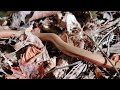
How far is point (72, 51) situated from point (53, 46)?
0.59 ft

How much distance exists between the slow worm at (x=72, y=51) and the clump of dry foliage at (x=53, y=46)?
0.10ft

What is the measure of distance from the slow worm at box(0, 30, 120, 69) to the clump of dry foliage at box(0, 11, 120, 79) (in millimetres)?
30

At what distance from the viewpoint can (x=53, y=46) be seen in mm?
2418

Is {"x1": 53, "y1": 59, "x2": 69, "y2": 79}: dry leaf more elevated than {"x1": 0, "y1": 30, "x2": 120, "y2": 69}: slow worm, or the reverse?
{"x1": 0, "y1": 30, "x2": 120, "y2": 69}: slow worm

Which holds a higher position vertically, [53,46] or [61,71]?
[53,46]

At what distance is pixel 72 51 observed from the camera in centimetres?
230

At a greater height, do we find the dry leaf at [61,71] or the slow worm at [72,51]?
the slow worm at [72,51]

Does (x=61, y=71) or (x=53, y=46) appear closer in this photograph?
(x=61, y=71)

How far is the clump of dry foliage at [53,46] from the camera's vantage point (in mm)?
2229

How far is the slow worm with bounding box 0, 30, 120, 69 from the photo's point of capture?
2.24 m
